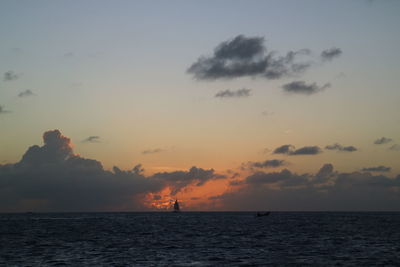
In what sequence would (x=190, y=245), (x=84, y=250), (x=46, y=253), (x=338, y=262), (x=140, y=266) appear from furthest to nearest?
(x=190, y=245), (x=84, y=250), (x=46, y=253), (x=338, y=262), (x=140, y=266)

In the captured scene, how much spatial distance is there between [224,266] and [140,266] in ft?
35.4

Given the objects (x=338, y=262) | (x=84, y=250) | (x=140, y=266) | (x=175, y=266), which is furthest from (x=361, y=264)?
(x=84, y=250)

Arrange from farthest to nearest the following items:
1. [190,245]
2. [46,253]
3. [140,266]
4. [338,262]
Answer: [190,245], [46,253], [338,262], [140,266]

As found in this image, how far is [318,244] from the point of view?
8750 centimetres

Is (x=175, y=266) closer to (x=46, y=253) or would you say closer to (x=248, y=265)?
(x=248, y=265)

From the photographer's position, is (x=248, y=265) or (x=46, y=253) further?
(x=46, y=253)

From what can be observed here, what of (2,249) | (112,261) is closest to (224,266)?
(112,261)

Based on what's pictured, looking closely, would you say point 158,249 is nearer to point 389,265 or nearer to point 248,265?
point 248,265

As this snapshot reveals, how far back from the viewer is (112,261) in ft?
205

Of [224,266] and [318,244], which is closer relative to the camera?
[224,266]

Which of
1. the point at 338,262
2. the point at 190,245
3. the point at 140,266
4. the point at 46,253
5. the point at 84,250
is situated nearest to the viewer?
the point at 140,266

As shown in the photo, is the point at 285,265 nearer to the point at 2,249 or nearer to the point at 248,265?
the point at 248,265

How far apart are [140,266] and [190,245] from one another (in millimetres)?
29509

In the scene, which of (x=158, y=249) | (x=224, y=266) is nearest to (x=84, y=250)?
(x=158, y=249)
